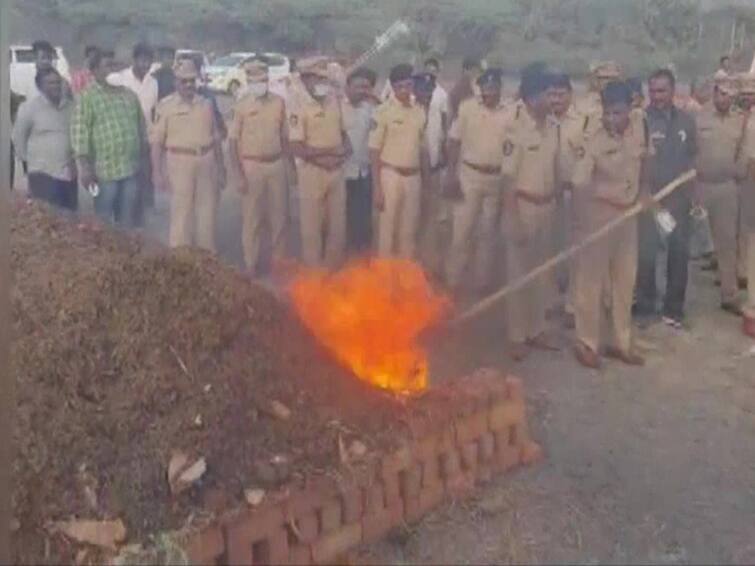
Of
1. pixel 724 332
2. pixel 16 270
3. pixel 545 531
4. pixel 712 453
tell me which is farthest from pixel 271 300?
pixel 724 332

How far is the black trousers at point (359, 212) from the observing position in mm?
6062

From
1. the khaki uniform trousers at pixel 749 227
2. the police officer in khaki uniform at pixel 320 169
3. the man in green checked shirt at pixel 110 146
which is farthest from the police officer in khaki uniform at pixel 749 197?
the man in green checked shirt at pixel 110 146

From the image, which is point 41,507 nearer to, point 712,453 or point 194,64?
point 712,453

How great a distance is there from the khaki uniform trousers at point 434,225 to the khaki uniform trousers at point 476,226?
5.0 inches

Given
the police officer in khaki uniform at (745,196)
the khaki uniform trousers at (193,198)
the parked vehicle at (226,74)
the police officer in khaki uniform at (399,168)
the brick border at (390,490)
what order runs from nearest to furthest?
the brick border at (390,490) → the parked vehicle at (226,74) → the khaki uniform trousers at (193,198) → the police officer in khaki uniform at (399,168) → the police officer in khaki uniform at (745,196)

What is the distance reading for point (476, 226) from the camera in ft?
18.8

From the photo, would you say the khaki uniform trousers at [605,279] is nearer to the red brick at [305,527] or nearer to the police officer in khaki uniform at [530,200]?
the police officer in khaki uniform at [530,200]

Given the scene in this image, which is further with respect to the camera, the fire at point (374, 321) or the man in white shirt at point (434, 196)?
the man in white shirt at point (434, 196)

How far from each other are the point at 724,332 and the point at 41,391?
3715mm

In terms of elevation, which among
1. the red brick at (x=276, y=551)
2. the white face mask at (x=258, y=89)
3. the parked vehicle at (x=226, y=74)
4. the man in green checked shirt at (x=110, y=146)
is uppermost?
the parked vehicle at (x=226, y=74)

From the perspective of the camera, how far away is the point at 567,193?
5270mm

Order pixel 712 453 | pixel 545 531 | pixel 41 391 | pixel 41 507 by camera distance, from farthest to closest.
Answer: pixel 712 453 → pixel 545 531 → pixel 41 391 → pixel 41 507

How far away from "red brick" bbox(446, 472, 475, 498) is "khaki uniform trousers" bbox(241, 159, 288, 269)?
256cm

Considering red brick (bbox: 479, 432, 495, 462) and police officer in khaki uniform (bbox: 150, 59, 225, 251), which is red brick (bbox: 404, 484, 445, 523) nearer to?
red brick (bbox: 479, 432, 495, 462)
